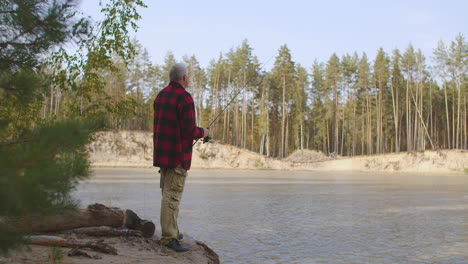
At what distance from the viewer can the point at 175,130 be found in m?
4.19

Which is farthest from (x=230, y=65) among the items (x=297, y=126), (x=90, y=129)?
(x=90, y=129)

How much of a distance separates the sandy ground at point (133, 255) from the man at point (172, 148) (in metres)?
0.15

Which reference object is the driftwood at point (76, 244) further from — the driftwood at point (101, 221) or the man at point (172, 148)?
the man at point (172, 148)

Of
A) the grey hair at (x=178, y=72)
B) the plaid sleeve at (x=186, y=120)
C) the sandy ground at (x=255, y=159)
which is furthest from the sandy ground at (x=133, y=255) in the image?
the sandy ground at (x=255, y=159)

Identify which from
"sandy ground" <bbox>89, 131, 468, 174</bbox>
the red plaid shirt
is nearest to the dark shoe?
the red plaid shirt

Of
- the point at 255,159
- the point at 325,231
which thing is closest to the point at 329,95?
the point at 255,159

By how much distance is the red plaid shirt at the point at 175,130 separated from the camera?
411cm

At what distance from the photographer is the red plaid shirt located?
411cm

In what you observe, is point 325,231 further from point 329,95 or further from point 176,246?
point 329,95

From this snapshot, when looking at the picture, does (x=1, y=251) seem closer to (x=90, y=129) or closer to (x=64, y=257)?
(x=90, y=129)

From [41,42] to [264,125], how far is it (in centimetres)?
5643

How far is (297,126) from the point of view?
209ft

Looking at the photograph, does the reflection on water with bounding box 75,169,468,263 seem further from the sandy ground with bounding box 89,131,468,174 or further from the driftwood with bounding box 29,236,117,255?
the sandy ground with bounding box 89,131,468,174

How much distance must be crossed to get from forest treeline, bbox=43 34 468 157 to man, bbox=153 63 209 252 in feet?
143
